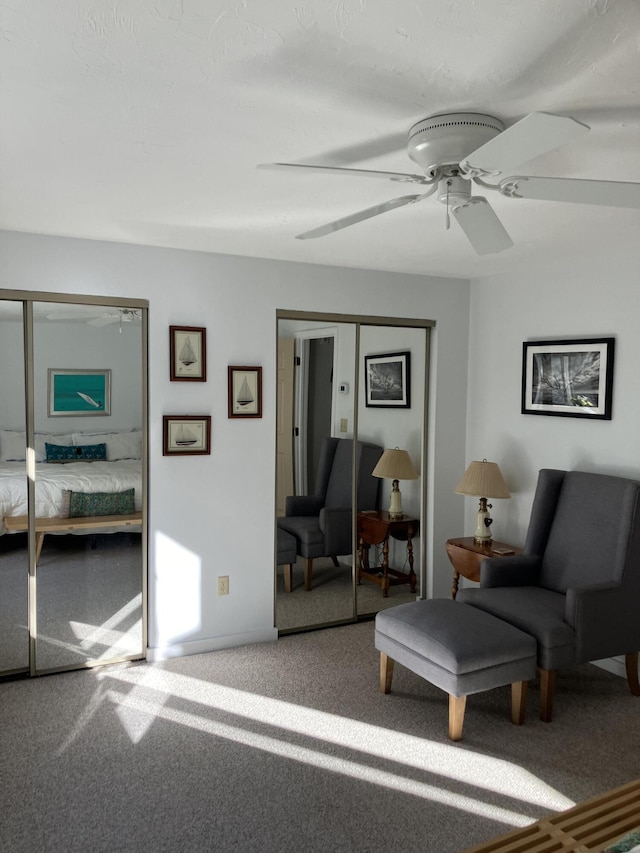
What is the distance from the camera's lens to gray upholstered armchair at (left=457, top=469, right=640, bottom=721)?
10.5 feet

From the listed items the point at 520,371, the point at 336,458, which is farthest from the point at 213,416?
the point at 520,371

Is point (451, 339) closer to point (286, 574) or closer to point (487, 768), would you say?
point (286, 574)

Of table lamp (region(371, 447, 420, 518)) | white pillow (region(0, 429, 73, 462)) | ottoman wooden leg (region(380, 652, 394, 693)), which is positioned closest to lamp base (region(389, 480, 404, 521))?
table lamp (region(371, 447, 420, 518))

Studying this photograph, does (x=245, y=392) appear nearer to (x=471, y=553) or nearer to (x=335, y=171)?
(x=471, y=553)

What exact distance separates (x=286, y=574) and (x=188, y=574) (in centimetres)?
64

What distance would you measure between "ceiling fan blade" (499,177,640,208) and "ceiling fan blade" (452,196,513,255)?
0.09 metres

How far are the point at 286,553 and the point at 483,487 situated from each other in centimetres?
129

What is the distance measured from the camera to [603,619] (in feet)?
10.6

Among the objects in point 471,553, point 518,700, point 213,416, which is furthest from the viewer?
point 471,553

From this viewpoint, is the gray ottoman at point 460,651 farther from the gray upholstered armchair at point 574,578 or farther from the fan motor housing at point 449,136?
the fan motor housing at point 449,136

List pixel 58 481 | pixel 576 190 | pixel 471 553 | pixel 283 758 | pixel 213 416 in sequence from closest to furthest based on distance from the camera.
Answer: pixel 576 190
pixel 283 758
pixel 58 481
pixel 213 416
pixel 471 553

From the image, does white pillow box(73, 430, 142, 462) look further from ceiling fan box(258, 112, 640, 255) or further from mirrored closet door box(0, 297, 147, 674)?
ceiling fan box(258, 112, 640, 255)

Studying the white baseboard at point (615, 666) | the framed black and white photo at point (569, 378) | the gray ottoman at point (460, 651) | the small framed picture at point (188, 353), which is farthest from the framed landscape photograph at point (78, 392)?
the white baseboard at point (615, 666)

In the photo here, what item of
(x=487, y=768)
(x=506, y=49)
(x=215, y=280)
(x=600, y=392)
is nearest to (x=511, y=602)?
(x=487, y=768)
